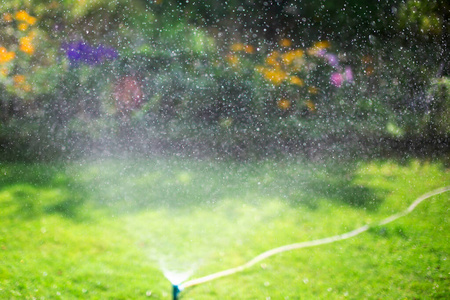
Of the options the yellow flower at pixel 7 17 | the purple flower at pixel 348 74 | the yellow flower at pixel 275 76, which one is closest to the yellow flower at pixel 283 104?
the yellow flower at pixel 275 76

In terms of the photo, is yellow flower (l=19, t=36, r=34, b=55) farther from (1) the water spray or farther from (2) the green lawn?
(1) the water spray

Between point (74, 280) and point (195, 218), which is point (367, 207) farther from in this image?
point (74, 280)

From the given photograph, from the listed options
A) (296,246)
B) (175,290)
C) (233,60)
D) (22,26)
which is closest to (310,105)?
(233,60)

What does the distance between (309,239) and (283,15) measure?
10.0 feet

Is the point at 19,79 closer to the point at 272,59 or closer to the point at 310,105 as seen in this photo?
the point at 272,59

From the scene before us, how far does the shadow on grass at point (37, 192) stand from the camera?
245cm

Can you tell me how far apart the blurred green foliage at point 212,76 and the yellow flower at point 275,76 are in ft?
0.04

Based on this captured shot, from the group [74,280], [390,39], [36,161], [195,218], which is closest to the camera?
[74,280]

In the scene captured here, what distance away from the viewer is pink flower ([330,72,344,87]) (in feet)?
14.5

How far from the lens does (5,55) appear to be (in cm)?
368

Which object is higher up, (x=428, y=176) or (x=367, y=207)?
(x=428, y=176)

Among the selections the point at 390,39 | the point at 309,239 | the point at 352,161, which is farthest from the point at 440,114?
the point at 309,239

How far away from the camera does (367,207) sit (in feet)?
9.21

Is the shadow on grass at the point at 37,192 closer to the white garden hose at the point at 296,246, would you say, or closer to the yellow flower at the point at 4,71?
the white garden hose at the point at 296,246
